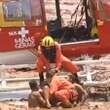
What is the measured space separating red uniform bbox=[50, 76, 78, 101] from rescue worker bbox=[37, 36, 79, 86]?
27 centimetres

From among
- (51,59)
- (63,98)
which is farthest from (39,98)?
(51,59)

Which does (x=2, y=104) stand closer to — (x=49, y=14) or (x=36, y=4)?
(x=36, y=4)

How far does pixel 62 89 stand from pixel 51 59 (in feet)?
2.77

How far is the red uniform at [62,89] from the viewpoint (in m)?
13.8

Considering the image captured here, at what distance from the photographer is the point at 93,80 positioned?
15.6 meters

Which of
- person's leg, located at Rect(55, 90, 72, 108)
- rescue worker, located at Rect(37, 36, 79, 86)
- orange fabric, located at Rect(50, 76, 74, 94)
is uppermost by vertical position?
rescue worker, located at Rect(37, 36, 79, 86)

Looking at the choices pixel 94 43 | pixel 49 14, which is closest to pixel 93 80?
pixel 94 43

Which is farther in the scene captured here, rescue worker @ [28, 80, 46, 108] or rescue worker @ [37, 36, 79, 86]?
rescue worker @ [37, 36, 79, 86]

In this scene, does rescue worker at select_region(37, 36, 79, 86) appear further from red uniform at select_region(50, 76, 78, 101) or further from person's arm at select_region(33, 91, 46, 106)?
person's arm at select_region(33, 91, 46, 106)

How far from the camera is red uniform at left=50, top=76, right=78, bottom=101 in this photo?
13844 millimetres

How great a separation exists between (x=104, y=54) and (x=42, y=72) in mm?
2684

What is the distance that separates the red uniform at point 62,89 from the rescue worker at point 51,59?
0.89 feet

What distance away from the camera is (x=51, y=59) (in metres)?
14.5

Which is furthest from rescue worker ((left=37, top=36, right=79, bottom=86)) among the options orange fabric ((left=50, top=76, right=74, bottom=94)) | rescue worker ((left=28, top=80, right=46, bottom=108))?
rescue worker ((left=28, top=80, right=46, bottom=108))
